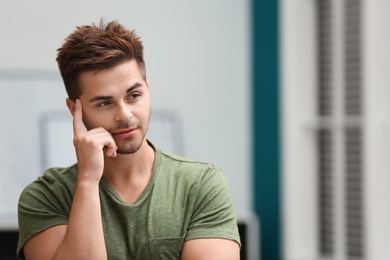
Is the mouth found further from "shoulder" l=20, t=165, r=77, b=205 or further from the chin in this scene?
"shoulder" l=20, t=165, r=77, b=205

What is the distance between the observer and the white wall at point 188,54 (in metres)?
4.28

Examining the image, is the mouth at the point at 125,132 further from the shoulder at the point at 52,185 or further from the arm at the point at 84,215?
the shoulder at the point at 52,185

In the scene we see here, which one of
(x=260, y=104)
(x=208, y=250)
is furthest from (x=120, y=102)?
(x=260, y=104)

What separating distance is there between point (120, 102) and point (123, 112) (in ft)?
0.07

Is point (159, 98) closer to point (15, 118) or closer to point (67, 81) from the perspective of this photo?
point (15, 118)

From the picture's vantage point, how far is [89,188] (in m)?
1.64

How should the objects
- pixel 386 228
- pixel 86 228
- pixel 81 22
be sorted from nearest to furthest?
1. pixel 86 228
2. pixel 386 228
3. pixel 81 22

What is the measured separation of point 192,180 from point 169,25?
115 inches

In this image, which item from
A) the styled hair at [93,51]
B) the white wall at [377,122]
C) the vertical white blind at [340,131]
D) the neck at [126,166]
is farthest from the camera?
the vertical white blind at [340,131]

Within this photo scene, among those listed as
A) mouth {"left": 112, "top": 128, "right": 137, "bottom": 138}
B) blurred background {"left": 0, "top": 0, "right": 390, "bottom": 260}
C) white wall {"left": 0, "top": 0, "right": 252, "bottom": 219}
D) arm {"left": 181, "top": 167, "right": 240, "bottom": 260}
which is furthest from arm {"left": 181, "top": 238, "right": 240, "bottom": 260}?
white wall {"left": 0, "top": 0, "right": 252, "bottom": 219}

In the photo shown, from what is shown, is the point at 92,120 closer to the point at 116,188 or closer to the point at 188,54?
the point at 116,188

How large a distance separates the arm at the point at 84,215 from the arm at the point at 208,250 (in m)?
0.17

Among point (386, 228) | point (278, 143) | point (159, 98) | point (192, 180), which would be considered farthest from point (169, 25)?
point (192, 180)

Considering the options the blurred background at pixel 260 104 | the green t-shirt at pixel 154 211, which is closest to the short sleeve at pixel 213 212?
the green t-shirt at pixel 154 211
